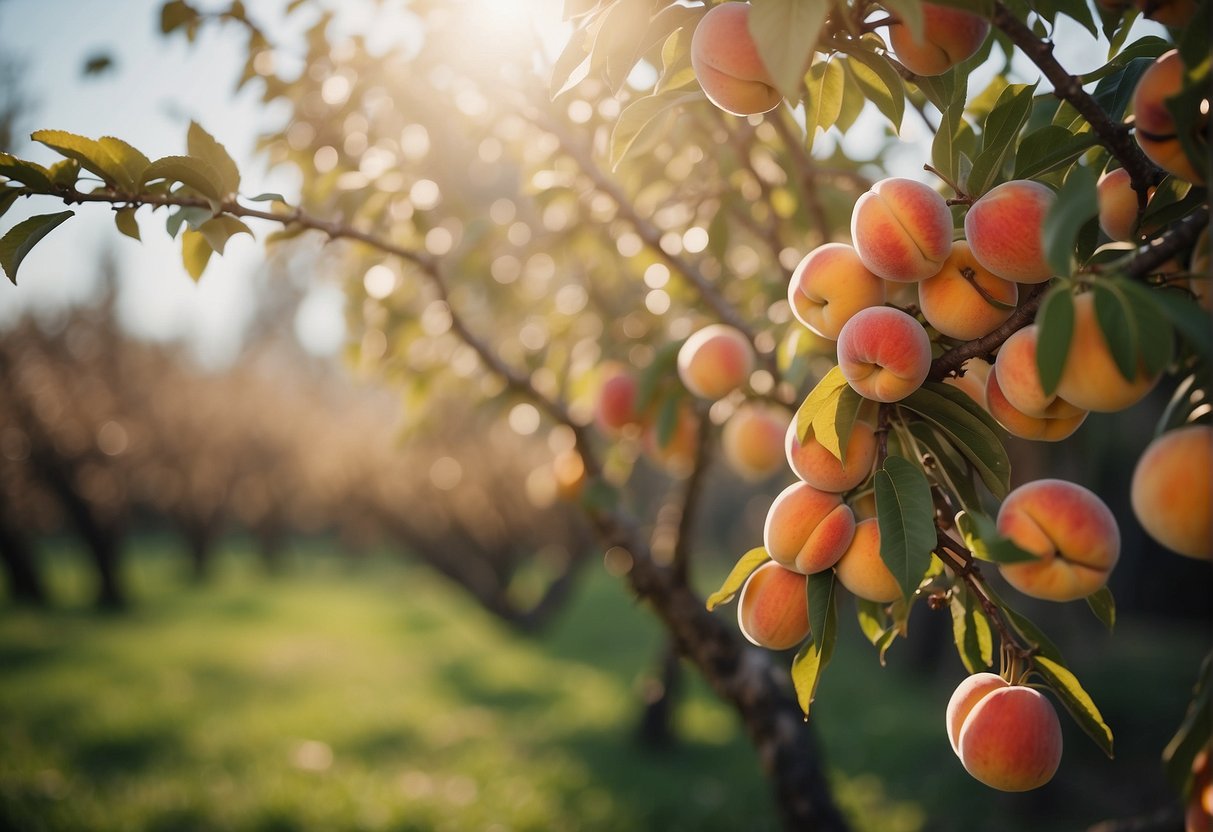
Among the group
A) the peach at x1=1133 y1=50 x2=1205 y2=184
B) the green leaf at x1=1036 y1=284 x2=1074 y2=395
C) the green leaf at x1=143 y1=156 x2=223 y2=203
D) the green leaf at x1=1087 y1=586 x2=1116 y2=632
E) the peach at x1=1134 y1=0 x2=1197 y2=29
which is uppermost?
the green leaf at x1=143 y1=156 x2=223 y2=203

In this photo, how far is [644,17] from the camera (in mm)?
643

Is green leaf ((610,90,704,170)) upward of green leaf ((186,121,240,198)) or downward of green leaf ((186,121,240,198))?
downward

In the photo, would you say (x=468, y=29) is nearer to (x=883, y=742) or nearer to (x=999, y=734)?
(x=999, y=734)

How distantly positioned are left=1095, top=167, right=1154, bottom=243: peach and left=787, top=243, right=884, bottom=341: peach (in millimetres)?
227

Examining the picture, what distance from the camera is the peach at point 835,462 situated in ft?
2.32

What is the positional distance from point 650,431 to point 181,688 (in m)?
4.31

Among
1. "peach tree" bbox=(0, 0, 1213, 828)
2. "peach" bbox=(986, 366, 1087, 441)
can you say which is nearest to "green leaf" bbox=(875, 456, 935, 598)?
"peach tree" bbox=(0, 0, 1213, 828)

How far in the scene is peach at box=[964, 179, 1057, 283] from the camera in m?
0.61

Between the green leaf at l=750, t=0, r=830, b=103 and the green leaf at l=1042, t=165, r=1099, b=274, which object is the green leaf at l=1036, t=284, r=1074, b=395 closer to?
the green leaf at l=1042, t=165, r=1099, b=274

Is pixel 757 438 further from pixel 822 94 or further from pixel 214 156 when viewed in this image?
pixel 214 156

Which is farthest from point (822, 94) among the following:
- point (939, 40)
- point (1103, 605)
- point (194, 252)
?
point (194, 252)

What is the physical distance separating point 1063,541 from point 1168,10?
1.43 ft

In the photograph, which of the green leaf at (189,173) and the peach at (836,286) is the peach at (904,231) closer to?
the peach at (836,286)

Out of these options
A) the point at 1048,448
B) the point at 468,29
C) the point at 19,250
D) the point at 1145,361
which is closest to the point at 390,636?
the point at 1048,448
